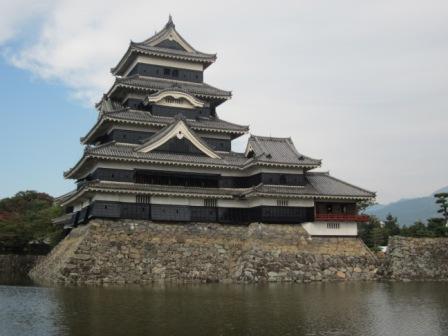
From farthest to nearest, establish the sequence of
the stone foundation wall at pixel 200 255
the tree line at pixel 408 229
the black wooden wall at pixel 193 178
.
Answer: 1. the tree line at pixel 408 229
2. the black wooden wall at pixel 193 178
3. the stone foundation wall at pixel 200 255

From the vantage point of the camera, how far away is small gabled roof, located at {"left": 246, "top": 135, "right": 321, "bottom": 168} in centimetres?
3594

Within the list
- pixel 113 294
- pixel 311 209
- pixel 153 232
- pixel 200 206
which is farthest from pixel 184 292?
pixel 311 209

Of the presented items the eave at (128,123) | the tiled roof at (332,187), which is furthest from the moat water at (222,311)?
the eave at (128,123)

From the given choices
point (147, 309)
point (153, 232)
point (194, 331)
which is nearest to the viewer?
point (194, 331)

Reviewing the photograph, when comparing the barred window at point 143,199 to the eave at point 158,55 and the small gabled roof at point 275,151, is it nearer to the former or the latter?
the small gabled roof at point 275,151

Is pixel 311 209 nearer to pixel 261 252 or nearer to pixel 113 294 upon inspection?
pixel 261 252

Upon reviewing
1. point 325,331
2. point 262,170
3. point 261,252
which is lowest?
point 325,331

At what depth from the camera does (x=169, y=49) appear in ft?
135

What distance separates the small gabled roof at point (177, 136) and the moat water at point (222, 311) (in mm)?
10238

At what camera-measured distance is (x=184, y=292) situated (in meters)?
25.1

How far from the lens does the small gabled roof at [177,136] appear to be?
112 feet

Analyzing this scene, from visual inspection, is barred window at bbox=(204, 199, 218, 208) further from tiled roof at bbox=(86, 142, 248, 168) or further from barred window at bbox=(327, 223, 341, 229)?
barred window at bbox=(327, 223, 341, 229)

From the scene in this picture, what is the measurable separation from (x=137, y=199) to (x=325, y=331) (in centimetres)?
1988

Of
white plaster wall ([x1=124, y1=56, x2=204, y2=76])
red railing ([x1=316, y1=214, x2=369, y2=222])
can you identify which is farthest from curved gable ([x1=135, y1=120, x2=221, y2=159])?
red railing ([x1=316, y1=214, x2=369, y2=222])
